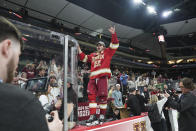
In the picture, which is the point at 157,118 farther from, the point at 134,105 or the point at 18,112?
the point at 18,112

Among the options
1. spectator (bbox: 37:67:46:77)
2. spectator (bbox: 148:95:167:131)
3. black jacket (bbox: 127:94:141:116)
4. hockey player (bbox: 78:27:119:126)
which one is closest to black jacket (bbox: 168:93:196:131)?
hockey player (bbox: 78:27:119:126)

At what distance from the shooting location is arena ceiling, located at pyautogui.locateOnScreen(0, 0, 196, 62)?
21.9 ft

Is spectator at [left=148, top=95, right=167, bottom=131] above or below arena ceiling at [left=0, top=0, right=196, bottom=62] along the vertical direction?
below

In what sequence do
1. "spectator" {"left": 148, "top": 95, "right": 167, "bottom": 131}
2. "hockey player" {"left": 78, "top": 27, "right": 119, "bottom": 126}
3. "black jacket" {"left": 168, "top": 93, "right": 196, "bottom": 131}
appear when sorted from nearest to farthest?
"black jacket" {"left": 168, "top": 93, "right": 196, "bottom": 131} → "hockey player" {"left": 78, "top": 27, "right": 119, "bottom": 126} → "spectator" {"left": 148, "top": 95, "right": 167, "bottom": 131}

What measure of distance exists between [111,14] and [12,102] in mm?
9072

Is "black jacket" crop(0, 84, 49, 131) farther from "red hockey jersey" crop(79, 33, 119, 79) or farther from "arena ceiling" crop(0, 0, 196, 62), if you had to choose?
"arena ceiling" crop(0, 0, 196, 62)

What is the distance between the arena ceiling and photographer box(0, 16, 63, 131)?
6145mm

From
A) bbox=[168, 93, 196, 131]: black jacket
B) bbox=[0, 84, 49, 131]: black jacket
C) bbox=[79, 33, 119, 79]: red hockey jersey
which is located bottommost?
bbox=[168, 93, 196, 131]: black jacket

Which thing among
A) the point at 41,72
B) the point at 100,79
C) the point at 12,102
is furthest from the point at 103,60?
the point at 12,102

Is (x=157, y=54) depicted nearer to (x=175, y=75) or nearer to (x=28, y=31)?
(x=175, y=75)

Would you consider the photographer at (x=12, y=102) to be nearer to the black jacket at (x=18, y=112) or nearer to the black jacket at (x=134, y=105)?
the black jacket at (x=18, y=112)

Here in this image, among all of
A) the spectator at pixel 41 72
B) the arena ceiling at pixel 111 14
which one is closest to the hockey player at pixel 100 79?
the spectator at pixel 41 72

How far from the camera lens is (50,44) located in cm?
109

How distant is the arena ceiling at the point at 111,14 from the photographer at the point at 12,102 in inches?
242
